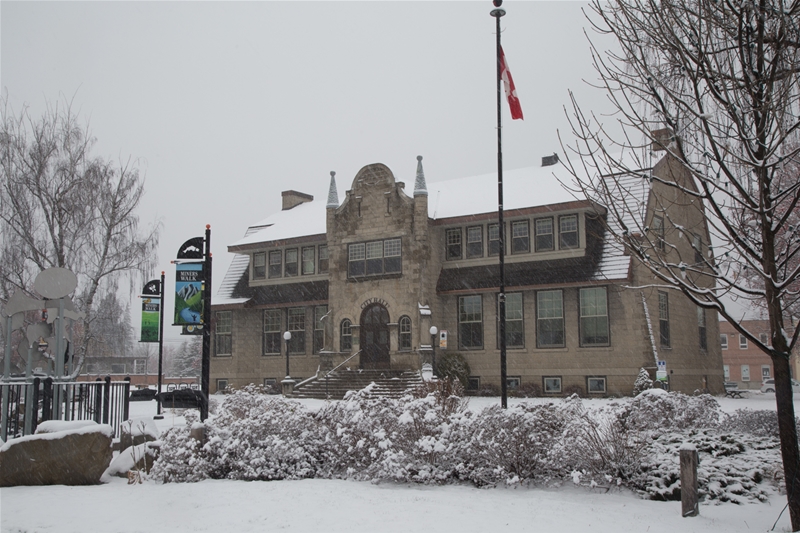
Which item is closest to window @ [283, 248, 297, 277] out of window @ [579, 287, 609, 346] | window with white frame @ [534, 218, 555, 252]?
window with white frame @ [534, 218, 555, 252]

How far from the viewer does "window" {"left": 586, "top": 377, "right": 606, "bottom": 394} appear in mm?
25766

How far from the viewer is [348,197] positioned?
3095 cm

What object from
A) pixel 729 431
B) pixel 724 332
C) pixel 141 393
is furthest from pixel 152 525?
pixel 724 332

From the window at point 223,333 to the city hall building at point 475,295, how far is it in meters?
0.79

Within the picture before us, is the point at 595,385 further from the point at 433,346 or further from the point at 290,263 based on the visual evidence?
the point at 290,263

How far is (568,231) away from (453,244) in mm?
5164

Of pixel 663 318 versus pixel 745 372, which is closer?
pixel 663 318

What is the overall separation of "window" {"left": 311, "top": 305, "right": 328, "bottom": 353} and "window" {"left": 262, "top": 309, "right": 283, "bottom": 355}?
216 cm

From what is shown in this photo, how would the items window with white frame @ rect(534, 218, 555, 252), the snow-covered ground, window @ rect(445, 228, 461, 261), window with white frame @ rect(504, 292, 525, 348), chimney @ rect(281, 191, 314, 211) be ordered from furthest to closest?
chimney @ rect(281, 191, 314, 211) → window @ rect(445, 228, 461, 261) → window with white frame @ rect(504, 292, 525, 348) → window with white frame @ rect(534, 218, 555, 252) → the snow-covered ground

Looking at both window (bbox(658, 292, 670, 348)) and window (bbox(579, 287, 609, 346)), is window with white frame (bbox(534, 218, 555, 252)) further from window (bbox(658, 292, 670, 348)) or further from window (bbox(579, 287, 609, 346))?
window (bbox(658, 292, 670, 348))

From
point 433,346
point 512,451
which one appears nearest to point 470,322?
point 433,346

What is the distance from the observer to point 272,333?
112ft

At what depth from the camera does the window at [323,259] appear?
33.3 meters

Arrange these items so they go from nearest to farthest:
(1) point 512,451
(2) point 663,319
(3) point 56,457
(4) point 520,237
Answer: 1. (3) point 56,457
2. (1) point 512,451
3. (2) point 663,319
4. (4) point 520,237
